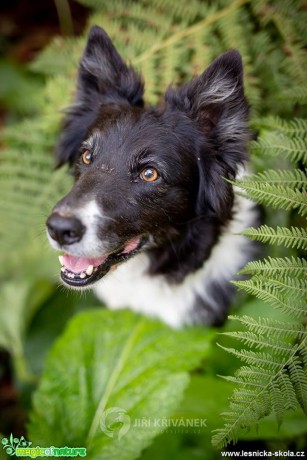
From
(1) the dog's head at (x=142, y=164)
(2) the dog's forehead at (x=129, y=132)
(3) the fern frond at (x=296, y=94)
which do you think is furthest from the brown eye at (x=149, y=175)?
(3) the fern frond at (x=296, y=94)

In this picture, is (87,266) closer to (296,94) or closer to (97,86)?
(97,86)

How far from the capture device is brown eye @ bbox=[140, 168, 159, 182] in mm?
2811

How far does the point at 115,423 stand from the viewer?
2.92 m

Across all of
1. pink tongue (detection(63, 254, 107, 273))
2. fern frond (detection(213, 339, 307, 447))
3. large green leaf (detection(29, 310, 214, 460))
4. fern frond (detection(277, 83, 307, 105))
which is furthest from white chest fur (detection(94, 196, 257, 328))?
fern frond (detection(213, 339, 307, 447))

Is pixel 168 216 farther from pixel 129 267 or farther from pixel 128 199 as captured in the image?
pixel 129 267

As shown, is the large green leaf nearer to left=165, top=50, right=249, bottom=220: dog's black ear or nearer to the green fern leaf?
left=165, top=50, right=249, bottom=220: dog's black ear

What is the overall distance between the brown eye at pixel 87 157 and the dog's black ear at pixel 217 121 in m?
0.60

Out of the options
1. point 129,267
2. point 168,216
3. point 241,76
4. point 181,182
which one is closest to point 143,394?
point 129,267

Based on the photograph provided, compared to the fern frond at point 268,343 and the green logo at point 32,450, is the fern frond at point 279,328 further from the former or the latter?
the green logo at point 32,450

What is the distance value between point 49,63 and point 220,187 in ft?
6.97

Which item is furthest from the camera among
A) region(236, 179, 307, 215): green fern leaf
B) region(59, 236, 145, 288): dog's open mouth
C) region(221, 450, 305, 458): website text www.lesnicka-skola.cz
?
region(221, 450, 305, 458): website text www.lesnicka-skola.cz

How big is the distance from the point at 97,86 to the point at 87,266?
1.30 meters

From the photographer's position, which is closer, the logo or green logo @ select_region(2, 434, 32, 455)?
green logo @ select_region(2, 434, 32, 455)

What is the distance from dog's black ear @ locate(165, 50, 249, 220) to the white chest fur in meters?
0.46
